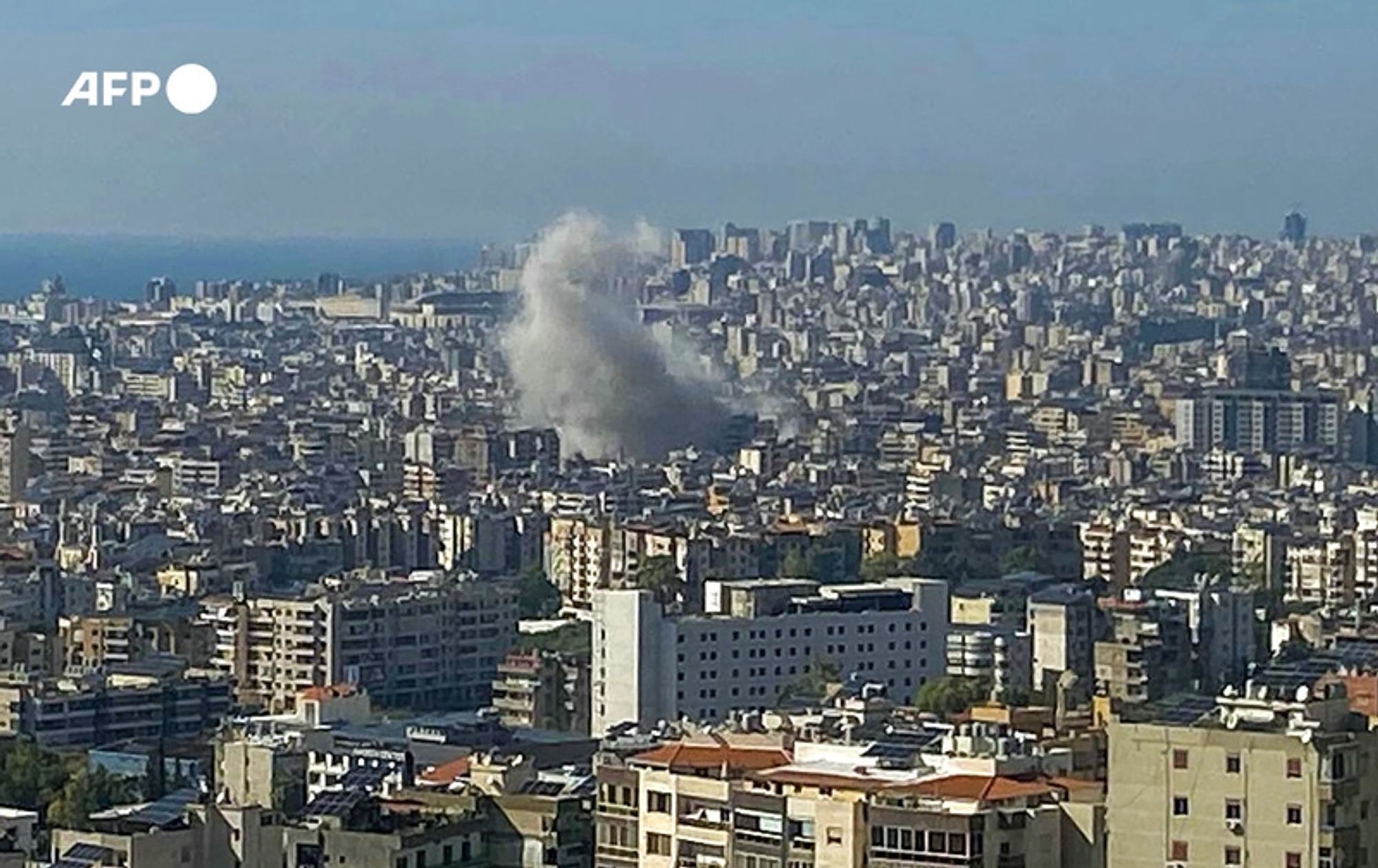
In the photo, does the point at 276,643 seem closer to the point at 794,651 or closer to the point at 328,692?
the point at 328,692

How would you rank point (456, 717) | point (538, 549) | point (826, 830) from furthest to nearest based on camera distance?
point (538, 549) → point (456, 717) → point (826, 830)

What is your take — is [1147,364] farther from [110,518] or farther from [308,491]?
[110,518]

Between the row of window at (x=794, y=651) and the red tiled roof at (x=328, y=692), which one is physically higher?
the row of window at (x=794, y=651)

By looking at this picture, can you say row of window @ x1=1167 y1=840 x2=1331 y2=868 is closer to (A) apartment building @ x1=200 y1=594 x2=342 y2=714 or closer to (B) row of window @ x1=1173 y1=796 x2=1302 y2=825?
(B) row of window @ x1=1173 y1=796 x2=1302 y2=825

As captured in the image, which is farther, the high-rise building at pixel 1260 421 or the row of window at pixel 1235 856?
the high-rise building at pixel 1260 421

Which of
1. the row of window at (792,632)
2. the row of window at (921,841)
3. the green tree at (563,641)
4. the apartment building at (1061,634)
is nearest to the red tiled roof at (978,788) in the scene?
the row of window at (921,841)

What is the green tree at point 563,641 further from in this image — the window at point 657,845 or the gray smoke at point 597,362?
the gray smoke at point 597,362

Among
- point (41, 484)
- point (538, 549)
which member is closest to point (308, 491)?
point (41, 484)
